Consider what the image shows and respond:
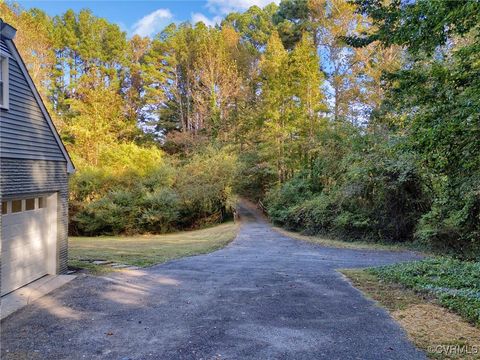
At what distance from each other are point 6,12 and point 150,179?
13341 millimetres

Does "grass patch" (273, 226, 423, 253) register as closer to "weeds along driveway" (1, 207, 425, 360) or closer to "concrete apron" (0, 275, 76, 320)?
"weeds along driveway" (1, 207, 425, 360)

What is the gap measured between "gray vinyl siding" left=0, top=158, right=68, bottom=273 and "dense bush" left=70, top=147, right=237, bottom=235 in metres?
11.9

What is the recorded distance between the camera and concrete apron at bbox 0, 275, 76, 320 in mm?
5396

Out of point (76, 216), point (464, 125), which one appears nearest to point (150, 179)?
point (76, 216)

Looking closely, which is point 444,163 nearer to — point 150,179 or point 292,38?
point 150,179

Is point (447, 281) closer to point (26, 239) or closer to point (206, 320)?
point (206, 320)

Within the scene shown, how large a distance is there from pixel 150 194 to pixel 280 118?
973 centimetres

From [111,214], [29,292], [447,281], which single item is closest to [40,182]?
[29,292]

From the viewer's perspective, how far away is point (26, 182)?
643cm

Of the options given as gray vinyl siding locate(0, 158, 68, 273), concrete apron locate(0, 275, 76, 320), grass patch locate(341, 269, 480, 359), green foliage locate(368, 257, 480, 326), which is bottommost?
grass patch locate(341, 269, 480, 359)

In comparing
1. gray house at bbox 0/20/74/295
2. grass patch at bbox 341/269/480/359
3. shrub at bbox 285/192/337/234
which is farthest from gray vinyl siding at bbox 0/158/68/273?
shrub at bbox 285/192/337/234

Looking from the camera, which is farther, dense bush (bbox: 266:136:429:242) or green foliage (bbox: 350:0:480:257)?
dense bush (bbox: 266:136:429:242)

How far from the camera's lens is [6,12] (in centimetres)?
2070

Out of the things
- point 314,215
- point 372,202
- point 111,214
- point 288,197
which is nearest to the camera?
point 372,202
